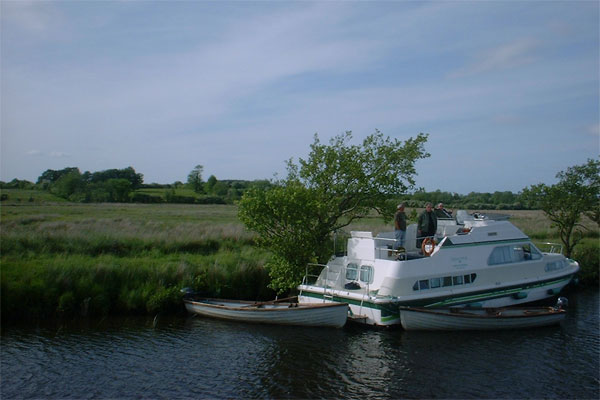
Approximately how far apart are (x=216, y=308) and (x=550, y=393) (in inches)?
478

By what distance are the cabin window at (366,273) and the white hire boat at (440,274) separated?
41mm

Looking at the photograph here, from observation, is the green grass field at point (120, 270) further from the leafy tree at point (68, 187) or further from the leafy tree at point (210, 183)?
the leafy tree at point (210, 183)

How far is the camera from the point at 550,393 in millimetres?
12125

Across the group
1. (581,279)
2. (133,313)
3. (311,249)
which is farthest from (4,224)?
(581,279)

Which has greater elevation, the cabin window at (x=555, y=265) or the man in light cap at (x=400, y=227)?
the man in light cap at (x=400, y=227)

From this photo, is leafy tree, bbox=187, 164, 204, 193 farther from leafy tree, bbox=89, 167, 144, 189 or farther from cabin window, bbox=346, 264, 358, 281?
cabin window, bbox=346, 264, 358, 281

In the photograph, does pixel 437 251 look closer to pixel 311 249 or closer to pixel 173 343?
pixel 311 249

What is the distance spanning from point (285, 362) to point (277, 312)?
11.9 ft

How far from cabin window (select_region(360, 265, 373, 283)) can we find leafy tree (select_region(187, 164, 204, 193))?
90.7 metres

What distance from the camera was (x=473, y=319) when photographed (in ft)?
55.2

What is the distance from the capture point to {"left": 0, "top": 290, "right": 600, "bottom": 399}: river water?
1217 cm

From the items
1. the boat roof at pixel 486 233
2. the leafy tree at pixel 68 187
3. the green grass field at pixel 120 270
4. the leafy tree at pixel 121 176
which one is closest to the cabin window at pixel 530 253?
the boat roof at pixel 486 233

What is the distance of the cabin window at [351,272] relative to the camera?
1902cm

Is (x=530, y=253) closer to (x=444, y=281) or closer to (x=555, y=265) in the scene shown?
(x=555, y=265)
